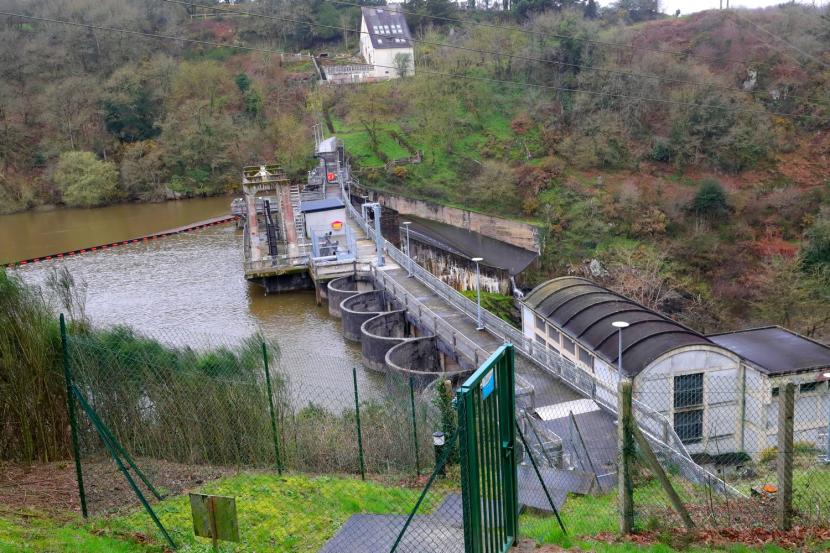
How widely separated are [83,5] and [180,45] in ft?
39.4

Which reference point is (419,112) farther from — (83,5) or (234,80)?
(83,5)

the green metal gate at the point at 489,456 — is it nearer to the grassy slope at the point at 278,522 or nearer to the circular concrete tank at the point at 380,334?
the grassy slope at the point at 278,522

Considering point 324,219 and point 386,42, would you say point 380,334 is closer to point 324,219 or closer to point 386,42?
point 324,219

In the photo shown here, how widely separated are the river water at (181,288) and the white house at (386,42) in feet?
97.7

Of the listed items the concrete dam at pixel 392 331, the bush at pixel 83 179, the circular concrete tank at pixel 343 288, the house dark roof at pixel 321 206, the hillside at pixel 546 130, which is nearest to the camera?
the concrete dam at pixel 392 331

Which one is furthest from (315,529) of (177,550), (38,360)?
(38,360)

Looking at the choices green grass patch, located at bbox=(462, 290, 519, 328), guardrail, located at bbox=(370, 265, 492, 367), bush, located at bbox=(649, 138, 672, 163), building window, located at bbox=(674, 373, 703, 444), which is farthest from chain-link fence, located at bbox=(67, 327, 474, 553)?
bush, located at bbox=(649, 138, 672, 163)

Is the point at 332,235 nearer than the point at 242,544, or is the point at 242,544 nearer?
the point at 242,544

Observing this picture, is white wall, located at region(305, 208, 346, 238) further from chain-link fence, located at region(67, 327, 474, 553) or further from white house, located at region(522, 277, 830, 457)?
chain-link fence, located at region(67, 327, 474, 553)

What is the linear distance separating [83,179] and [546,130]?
35924 millimetres

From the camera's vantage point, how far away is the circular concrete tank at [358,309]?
27609 mm

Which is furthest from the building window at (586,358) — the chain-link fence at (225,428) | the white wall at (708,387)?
the chain-link fence at (225,428)

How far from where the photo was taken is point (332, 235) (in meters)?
39.0

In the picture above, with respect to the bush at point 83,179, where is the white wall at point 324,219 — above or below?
below
